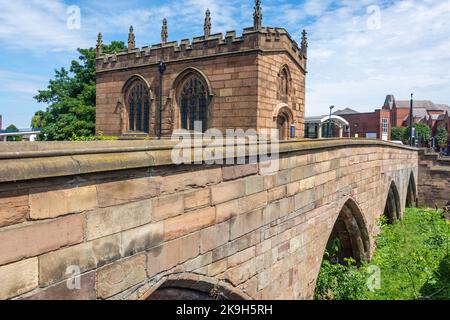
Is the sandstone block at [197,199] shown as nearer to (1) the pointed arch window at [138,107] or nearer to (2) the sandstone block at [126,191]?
(2) the sandstone block at [126,191]

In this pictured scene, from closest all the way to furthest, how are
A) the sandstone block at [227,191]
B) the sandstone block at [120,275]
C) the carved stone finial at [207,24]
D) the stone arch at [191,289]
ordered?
1. the sandstone block at [120,275]
2. the stone arch at [191,289]
3. the sandstone block at [227,191]
4. the carved stone finial at [207,24]

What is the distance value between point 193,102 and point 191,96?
316mm

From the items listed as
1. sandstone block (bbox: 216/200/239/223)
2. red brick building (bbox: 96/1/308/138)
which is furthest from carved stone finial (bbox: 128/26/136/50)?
sandstone block (bbox: 216/200/239/223)

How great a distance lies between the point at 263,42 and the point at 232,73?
1.82 m

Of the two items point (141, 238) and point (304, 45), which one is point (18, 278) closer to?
point (141, 238)

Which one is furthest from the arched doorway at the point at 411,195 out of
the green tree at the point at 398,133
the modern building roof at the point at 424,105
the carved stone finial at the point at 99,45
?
the modern building roof at the point at 424,105

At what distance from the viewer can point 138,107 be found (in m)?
19.6

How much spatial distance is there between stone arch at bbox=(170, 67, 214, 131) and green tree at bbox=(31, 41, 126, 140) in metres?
9.96

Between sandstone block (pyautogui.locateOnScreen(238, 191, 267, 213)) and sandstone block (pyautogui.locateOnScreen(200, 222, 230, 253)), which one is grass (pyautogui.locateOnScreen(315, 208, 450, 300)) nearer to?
sandstone block (pyautogui.locateOnScreen(238, 191, 267, 213))

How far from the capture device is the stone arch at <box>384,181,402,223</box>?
18953 millimetres

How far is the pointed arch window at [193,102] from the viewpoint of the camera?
16609 millimetres

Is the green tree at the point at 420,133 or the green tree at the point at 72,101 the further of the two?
the green tree at the point at 420,133

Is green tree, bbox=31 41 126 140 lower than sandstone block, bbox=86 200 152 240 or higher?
higher

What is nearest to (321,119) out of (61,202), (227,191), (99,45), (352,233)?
(99,45)
